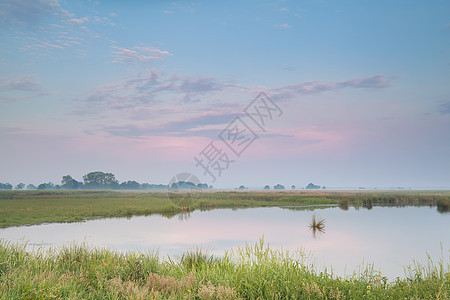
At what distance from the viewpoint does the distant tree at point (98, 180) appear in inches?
6432

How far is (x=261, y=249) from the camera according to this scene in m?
10.5

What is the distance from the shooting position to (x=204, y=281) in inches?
346

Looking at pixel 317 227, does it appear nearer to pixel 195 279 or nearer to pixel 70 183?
pixel 195 279

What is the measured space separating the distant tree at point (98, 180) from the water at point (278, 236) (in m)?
139

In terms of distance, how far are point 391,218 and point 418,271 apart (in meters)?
29.4

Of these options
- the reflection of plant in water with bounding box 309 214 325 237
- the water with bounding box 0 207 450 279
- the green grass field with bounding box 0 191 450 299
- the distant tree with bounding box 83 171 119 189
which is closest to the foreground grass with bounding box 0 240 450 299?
the green grass field with bounding box 0 191 450 299

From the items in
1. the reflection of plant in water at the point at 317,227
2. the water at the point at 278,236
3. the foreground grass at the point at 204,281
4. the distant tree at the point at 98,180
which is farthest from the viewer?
the distant tree at the point at 98,180

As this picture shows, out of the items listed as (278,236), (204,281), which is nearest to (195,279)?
(204,281)

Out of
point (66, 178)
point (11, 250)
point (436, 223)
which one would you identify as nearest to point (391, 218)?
point (436, 223)

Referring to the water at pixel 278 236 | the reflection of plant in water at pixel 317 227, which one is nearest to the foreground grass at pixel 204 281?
the water at pixel 278 236

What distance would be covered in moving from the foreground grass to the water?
19.0ft

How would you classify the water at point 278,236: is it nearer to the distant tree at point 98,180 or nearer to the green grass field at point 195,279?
the green grass field at point 195,279

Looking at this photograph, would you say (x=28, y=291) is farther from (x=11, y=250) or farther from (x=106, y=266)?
(x=11, y=250)

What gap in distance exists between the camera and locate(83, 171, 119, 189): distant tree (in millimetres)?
163375
